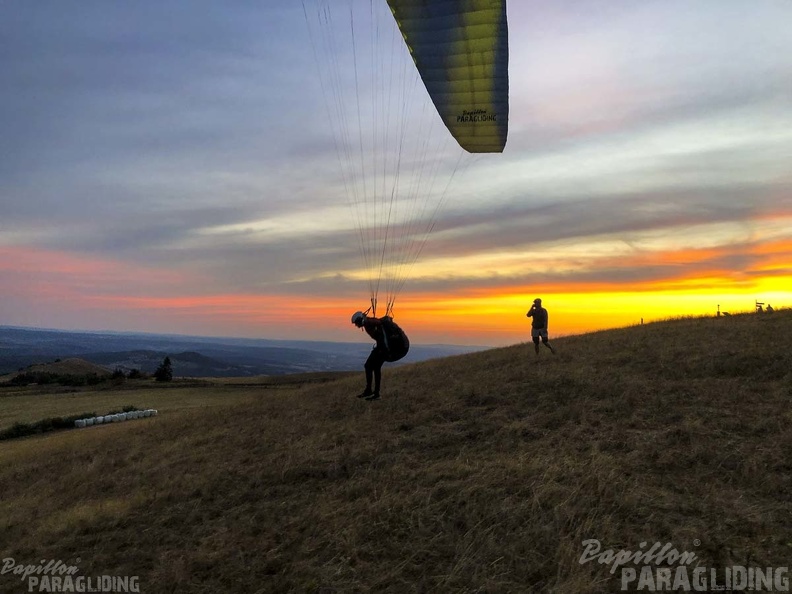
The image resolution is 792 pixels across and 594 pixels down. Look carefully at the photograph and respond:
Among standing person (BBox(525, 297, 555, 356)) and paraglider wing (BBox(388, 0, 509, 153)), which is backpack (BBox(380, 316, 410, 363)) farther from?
standing person (BBox(525, 297, 555, 356))

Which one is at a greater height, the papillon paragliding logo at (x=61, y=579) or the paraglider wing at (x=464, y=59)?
the paraglider wing at (x=464, y=59)

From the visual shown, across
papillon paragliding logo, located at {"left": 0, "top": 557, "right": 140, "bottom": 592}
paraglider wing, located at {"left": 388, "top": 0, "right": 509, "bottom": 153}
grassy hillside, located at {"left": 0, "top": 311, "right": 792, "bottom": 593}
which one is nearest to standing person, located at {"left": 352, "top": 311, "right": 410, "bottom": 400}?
grassy hillside, located at {"left": 0, "top": 311, "right": 792, "bottom": 593}

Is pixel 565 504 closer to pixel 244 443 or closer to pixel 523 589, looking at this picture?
pixel 523 589

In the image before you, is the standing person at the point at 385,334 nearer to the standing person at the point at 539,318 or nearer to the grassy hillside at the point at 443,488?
the grassy hillside at the point at 443,488

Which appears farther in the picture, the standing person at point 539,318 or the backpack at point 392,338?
the standing person at point 539,318

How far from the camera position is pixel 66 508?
9.12 m

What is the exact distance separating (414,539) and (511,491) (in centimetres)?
175

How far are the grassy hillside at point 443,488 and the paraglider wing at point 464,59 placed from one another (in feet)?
23.6

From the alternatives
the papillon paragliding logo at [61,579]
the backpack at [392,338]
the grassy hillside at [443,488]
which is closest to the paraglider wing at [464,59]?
the backpack at [392,338]

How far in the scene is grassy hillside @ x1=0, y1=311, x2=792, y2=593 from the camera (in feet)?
19.0

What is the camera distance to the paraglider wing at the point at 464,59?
1202 centimetres

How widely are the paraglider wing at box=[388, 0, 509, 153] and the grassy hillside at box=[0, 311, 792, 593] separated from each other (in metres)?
7.20

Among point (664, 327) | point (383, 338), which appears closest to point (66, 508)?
point (383, 338)

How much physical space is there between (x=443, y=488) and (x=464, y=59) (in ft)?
33.0
